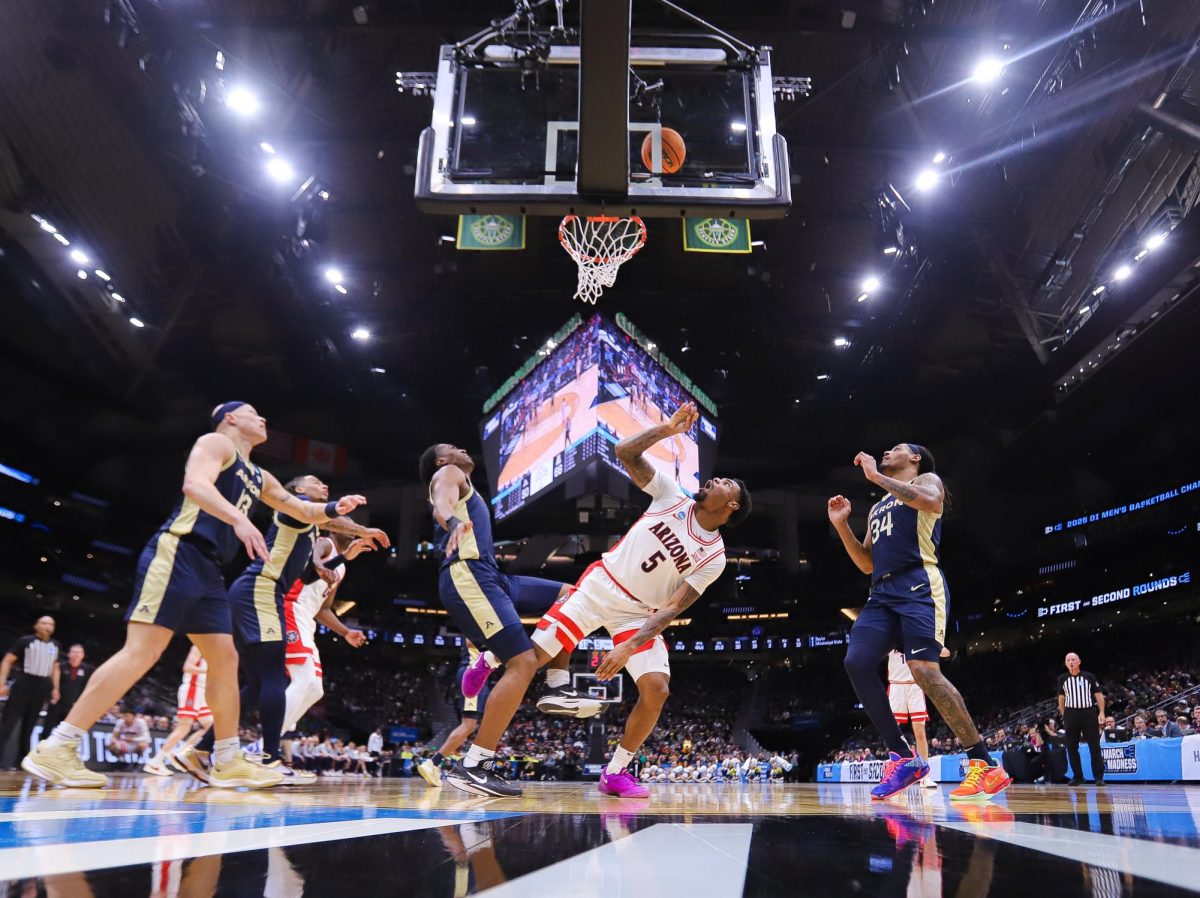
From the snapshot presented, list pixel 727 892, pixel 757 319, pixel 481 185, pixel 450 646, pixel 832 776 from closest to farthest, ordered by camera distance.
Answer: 1. pixel 727 892
2. pixel 481 185
3. pixel 757 319
4. pixel 832 776
5. pixel 450 646

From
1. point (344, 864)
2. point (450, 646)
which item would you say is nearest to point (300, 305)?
point (344, 864)

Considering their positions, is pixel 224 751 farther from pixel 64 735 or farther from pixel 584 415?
pixel 584 415

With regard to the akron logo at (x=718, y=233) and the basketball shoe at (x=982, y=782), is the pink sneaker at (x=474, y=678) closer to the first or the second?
the basketball shoe at (x=982, y=782)

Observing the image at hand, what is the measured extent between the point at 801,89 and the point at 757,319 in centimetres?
947

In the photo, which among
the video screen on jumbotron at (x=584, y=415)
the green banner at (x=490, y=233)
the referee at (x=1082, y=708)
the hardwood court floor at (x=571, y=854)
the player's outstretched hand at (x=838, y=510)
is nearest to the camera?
the hardwood court floor at (x=571, y=854)

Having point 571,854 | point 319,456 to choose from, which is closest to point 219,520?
point 571,854

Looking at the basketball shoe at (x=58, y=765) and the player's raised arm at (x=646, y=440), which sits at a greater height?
the player's raised arm at (x=646, y=440)

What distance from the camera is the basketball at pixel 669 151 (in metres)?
5.98

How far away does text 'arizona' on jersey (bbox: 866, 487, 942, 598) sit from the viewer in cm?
447

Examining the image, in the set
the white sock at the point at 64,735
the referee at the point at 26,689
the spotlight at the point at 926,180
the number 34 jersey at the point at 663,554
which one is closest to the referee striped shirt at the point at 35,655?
the referee at the point at 26,689

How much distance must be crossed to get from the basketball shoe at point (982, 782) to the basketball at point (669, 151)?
4.30 metres

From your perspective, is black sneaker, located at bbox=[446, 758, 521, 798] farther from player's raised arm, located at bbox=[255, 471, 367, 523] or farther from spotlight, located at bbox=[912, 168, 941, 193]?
spotlight, located at bbox=[912, 168, 941, 193]

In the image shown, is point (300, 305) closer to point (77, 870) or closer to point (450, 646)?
point (77, 870)

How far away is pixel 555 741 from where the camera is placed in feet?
88.7
